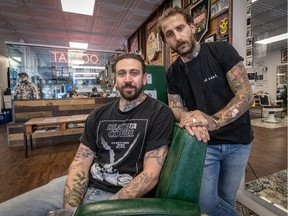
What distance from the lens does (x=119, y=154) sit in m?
1.21

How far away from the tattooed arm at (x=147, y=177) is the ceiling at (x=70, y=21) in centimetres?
346

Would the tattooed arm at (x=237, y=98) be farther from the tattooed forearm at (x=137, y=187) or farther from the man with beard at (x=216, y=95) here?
the tattooed forearm at (x=137, y=187)

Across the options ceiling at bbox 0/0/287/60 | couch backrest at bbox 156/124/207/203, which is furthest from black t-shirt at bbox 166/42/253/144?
ceiling at bbox 0/0/287/60

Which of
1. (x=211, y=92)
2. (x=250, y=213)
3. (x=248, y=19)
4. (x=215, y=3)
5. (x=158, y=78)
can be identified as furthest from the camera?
(x=158, y=78)

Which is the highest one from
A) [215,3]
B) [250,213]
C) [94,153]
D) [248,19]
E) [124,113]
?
[215,3]

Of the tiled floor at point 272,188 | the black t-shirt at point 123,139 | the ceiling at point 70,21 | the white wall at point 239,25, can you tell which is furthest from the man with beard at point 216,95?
the ceiling at point 70,21

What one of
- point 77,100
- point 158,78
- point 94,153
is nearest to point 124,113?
point 94,153

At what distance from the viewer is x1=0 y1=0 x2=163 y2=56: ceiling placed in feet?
12.5

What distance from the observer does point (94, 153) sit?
1.33 metres

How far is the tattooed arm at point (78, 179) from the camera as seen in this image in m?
1.10

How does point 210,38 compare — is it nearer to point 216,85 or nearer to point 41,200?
point 216,85

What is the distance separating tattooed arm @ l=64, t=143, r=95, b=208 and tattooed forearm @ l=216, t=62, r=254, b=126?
937mm

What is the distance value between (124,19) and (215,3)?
279cm

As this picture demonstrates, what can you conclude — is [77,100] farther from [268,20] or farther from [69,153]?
[268,20]
